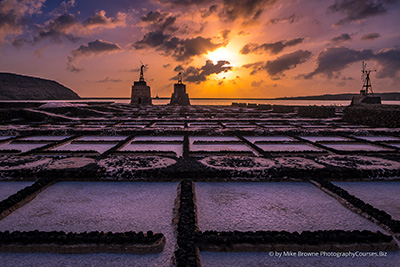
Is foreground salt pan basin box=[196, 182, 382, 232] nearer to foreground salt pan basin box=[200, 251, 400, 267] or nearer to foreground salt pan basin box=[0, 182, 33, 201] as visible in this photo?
foreground salt pan basin box=[200, 251, 400, 267]

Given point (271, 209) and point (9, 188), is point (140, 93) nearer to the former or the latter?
point (9, 188)

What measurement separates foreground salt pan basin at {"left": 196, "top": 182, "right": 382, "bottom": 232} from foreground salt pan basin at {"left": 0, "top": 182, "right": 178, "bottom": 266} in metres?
0.58

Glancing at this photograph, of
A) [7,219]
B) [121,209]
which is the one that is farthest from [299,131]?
[7,219]

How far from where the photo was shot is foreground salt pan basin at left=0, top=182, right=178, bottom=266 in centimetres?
222

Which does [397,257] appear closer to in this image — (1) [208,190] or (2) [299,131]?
(1) [208,190]

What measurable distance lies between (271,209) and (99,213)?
2.43 metres

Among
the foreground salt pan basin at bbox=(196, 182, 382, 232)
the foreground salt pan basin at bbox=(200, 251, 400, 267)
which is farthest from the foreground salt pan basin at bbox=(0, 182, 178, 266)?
the foreground salt pan basin at bbox=(196, 182, 382, 232)

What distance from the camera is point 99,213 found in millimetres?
3100

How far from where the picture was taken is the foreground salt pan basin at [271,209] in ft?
9.24

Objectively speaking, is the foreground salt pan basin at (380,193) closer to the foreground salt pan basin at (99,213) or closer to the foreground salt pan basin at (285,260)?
the foreground salt pan basin at (285,260)

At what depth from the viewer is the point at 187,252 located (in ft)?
7.29

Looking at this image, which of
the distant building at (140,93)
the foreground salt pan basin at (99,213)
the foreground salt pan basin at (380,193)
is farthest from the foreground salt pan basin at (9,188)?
the distant building at (140,93)

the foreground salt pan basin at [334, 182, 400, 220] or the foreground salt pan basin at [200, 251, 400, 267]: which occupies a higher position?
the foreground salt pan basin at [334, 182, 400, 220]

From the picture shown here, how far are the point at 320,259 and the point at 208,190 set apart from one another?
2051mm
